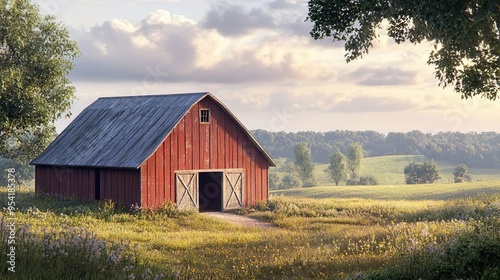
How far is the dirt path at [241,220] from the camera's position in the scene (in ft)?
105

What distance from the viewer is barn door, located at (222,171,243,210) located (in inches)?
1476

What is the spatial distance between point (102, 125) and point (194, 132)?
7.83 meters

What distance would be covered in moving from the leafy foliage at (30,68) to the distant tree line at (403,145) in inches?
4797

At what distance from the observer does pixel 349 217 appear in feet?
117

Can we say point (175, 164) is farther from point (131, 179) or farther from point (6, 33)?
point (6, 33)

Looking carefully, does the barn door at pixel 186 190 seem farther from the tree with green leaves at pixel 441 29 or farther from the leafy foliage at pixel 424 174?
the leafy foliage at pixel 424 174

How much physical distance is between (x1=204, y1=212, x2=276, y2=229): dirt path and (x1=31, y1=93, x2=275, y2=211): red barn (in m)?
1.39

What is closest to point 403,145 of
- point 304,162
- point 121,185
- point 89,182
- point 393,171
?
point 393,171

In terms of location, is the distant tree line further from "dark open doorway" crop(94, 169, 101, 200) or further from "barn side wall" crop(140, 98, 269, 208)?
"dark open doorway" crop(94, 169, 101, 200)

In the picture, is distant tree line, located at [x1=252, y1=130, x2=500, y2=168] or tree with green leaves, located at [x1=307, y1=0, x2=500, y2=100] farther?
distant tree line, located at [x1=252, y1=130, x2=500, y2=168]

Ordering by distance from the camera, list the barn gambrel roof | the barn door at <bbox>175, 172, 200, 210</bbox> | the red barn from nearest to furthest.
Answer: the red barn
the barn gambrel roof
the barn door at <bbox>175, 172, 200, 210</bbox>

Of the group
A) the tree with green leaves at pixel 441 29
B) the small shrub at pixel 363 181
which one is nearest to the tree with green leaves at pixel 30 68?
the tree with green leaves at pixel 441 29

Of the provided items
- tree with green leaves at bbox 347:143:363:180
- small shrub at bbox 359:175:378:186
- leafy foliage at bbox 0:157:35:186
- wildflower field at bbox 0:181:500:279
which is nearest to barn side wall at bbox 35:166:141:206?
wildflower field at bbox 0:181:500:279

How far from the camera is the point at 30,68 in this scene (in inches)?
1667
